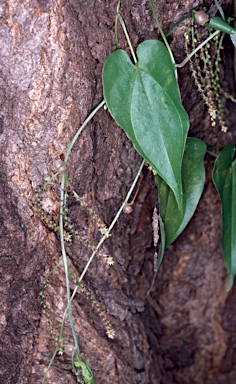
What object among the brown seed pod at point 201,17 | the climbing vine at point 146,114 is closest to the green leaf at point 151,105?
the climbing vine at point 146,114

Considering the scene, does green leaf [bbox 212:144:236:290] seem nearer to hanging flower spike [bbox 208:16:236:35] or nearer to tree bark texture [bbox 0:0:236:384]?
tree bark texture [bbox 0:0:236:384]

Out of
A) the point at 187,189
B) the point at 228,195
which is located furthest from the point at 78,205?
the point at 228,195

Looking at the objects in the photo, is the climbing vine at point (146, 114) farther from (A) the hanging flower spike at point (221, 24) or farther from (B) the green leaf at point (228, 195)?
(B) the green leaf at point (228, 195)

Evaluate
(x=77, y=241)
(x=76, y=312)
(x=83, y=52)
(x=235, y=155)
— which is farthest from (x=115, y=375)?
(x=83, y=52)

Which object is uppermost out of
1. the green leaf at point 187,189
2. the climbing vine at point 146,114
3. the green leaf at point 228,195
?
the climbing vine at point 146,114

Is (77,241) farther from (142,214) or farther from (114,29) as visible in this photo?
(114,29)

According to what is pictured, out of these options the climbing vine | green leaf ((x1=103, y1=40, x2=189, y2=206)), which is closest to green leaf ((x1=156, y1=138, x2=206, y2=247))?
the climbing vine

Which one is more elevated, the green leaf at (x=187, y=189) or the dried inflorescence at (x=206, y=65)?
the dried inflorescence at (x=206, y=65)
